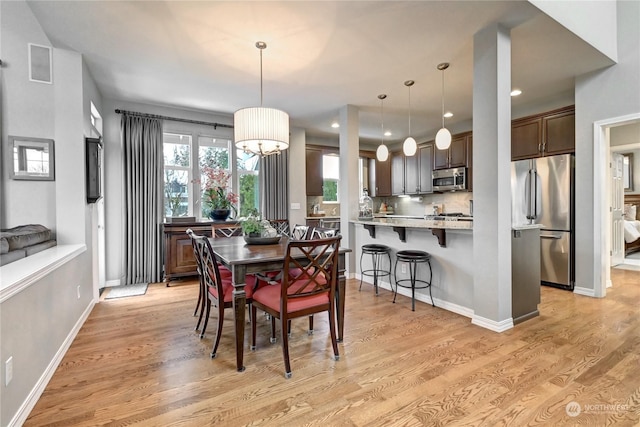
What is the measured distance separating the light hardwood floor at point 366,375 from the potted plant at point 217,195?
2042mm

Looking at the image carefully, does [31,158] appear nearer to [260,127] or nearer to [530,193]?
[260,127]

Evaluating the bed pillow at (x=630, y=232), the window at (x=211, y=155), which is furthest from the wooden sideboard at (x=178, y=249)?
the bed pillow at (x=630, y=232)

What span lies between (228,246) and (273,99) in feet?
8.41

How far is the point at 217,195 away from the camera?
4.98 metres

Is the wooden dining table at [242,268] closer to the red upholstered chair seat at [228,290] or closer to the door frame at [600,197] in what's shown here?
the red upholstered chair seat at [228,290]

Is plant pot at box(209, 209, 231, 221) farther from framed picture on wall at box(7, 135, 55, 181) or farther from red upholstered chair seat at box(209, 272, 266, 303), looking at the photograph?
red upholstered chair seat at box(209, 272, 266, 303)

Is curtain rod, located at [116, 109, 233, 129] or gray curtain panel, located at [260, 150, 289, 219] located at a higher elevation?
curtain rod, located at [116, 109, 233, 129]

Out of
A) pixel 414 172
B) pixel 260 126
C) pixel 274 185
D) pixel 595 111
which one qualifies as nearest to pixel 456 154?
pixel 414 172

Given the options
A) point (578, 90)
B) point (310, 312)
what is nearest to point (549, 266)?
point (578, 90)

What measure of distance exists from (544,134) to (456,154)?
1.58 m

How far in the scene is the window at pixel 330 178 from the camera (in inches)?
276

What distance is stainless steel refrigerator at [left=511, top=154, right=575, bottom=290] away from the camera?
4.02 meters

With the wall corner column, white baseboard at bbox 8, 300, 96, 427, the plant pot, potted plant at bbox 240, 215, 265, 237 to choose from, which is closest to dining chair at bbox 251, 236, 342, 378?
potted plant at bbox 240, 215, 265, 237

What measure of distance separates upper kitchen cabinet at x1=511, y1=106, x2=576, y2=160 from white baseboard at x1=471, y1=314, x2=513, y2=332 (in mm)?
2820
